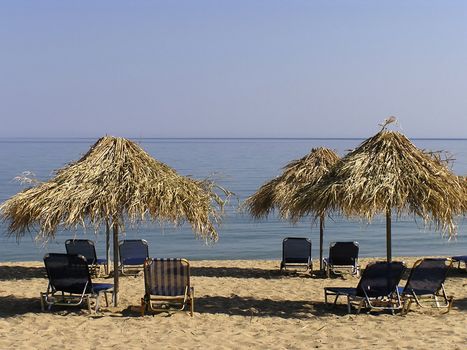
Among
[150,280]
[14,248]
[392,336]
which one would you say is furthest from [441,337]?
[14,248]

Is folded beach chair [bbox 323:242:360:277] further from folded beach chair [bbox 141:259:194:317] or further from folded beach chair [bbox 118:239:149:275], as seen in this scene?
folded beach chair [bbox 141:259:194:317]

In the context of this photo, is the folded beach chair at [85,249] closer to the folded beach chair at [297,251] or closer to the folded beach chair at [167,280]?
the folded beach chair at [297,251]

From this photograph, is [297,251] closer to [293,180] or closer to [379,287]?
[293,180]

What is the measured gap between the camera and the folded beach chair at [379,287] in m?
8.05

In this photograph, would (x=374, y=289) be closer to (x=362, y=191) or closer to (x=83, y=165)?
(x=362, y=191)

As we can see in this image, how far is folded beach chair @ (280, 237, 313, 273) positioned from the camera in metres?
12.5

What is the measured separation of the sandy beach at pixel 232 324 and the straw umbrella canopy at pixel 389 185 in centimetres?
119

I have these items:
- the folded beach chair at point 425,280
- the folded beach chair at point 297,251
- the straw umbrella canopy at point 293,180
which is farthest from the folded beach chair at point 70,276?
the straw umbrella canopy at point 293,180

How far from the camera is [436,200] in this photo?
8.30m

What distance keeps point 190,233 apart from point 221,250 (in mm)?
4929

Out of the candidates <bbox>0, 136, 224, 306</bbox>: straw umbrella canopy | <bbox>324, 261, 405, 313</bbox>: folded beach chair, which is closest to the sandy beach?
<bbox>324, 261, 405, 313</bbox>: folded beach chair

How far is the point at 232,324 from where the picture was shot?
7953mm

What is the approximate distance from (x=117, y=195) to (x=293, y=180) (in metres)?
5.21

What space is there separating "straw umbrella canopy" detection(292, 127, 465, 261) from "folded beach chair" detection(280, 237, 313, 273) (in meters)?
3.57
